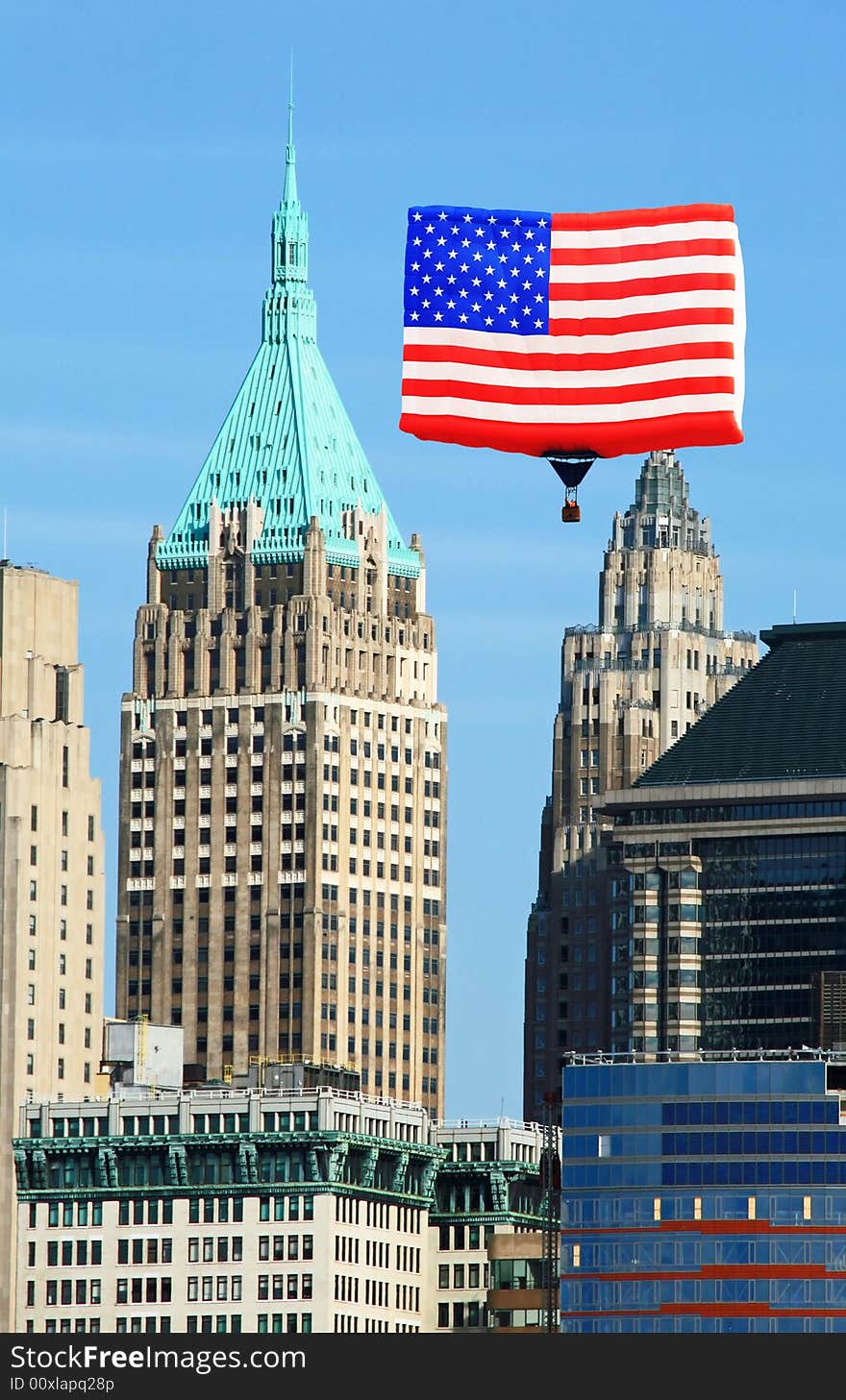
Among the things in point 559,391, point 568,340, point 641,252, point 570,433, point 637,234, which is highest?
point 637,234

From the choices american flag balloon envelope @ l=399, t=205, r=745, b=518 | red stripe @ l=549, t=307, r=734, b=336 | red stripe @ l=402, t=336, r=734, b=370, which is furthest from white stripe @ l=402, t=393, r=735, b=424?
red stripe @ l=549, t=307, r=734, b=336

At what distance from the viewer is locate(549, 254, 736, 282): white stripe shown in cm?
15125

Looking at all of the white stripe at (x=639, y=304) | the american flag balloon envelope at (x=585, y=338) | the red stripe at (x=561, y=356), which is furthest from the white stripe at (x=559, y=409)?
the white stripe at (x=639, y=304)

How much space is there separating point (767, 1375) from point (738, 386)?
50.9 m

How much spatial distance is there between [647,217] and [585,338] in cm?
485

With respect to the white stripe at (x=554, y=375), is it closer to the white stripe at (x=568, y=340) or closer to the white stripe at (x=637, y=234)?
the white stripe at (x=568, y=340)

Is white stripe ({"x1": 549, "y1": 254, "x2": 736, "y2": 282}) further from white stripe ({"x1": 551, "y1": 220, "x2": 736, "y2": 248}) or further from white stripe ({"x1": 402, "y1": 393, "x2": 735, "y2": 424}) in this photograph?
white stripe ({"x1": 402, "y1": 393, "x2": 735, "y2": 424})

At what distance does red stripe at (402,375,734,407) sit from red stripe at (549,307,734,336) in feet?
6.65

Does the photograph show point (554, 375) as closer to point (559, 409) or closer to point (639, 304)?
point (559, 409)

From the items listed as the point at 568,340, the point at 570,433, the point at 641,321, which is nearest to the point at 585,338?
the point at 568,340

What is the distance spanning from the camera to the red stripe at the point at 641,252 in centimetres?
15125

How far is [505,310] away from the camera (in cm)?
15312

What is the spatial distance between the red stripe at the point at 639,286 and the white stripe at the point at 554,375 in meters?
2.56

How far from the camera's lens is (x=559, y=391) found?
153 m
